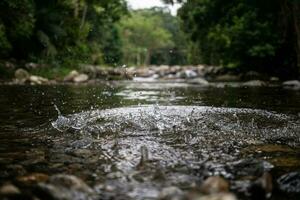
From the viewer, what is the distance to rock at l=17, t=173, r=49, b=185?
12.7ft

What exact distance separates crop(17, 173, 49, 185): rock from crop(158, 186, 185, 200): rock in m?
1.21

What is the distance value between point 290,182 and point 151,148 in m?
1.92

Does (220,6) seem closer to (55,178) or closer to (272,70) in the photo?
(272,70)

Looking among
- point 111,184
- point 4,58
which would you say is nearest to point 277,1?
point 4,58

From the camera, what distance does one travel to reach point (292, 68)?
80.3ft

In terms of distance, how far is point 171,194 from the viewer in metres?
3.29

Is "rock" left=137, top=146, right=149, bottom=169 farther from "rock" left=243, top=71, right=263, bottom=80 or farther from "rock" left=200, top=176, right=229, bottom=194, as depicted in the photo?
"rock" left=243, top=71, right=263, bottom=80

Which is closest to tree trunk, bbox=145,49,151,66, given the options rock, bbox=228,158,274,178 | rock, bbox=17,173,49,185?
rock, bbox=228,158,274,178

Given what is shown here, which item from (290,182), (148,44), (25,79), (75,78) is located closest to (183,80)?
(75,78)

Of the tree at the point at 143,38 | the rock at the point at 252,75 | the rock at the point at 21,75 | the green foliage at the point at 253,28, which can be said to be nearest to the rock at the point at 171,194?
the green foliage at the point at 253,28

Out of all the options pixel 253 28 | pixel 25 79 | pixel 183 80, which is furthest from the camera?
pixel 183 80

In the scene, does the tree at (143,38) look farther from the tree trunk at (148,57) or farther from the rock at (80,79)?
the rock at (80,79)

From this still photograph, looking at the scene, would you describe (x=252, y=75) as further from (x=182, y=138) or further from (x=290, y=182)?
(x=290, y=182)

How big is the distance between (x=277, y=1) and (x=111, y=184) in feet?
66.7
